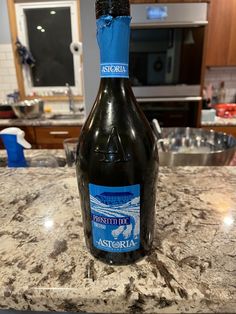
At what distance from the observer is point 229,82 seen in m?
2.58

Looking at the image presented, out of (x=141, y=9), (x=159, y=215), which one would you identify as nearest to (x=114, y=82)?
(x=159, y=215)

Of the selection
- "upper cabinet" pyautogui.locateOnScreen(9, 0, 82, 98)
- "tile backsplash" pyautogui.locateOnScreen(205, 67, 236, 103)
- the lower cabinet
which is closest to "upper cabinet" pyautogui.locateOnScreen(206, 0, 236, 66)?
"tile backsplash" pyautogui.locateOnScreen(205, 67, 236, 103)

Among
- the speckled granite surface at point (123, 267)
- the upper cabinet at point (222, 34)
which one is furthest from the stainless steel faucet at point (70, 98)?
the speckled granite surface at point (123, 267)

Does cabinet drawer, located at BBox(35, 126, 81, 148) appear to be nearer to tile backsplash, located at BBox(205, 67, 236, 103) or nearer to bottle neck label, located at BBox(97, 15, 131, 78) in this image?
tile backsplash, located at BBox(205, 67, 236, 103)

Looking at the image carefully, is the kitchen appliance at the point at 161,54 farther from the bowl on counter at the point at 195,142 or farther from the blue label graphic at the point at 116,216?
the blue label graphic at the point at 116,216

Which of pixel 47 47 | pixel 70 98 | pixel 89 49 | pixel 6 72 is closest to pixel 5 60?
pixel 6 72

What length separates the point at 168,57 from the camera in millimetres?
1722

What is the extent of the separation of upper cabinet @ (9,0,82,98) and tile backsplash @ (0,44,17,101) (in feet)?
0.22

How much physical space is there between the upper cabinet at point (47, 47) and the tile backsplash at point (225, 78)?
1373 mm

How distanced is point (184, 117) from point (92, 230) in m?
Result: 1.74

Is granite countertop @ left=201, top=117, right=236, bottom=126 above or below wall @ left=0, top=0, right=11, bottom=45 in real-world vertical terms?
below

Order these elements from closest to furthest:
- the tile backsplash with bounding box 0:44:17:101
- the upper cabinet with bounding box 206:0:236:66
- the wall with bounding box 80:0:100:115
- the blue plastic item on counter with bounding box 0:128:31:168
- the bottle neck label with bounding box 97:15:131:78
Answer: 1. the bottle neck label with bounding box 97:15:131:78
2. the blue plastic item on counter with bounding box 0:128:31:168
3. the wall with bounding box 80:0:100:115
4. the upper cabinet with bounding box 206:0:236:66
5. the tile backsplash with bounding box 0:44:17:101

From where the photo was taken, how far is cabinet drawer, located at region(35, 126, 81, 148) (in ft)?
7.30

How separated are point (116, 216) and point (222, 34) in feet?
7.49
